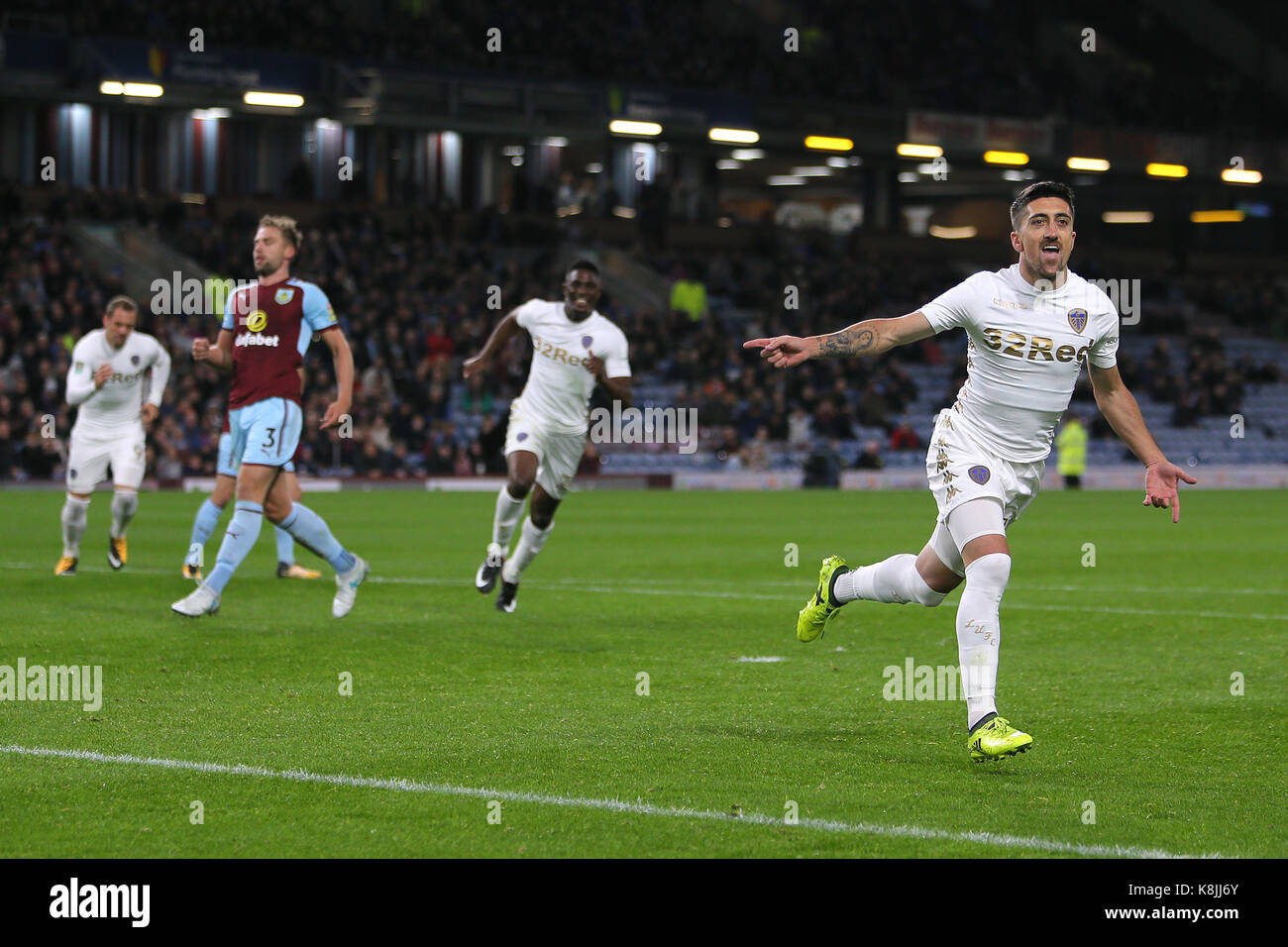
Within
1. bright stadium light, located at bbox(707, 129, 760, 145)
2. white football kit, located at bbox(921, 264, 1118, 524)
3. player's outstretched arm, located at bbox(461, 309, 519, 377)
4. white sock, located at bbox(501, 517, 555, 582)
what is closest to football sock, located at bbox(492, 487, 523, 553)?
white sock, located at bbox(501, 517, 555, 582)

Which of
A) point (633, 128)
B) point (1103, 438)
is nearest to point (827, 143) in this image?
point (633, 128)

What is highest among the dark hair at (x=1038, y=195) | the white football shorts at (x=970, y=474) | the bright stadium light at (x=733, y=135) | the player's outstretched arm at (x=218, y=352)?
the bright stadium light at (x=733, y=135)

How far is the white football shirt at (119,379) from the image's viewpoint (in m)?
14.5

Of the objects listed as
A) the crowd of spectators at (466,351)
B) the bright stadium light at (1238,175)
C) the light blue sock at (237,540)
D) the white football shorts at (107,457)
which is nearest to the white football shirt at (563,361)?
the light blue sock at (237,540)

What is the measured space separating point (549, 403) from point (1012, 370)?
18.6ft

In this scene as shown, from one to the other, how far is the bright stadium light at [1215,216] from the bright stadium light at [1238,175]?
649 centimetres

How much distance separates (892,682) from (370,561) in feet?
29.1

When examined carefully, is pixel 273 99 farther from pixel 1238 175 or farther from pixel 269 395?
pixel 1238 175

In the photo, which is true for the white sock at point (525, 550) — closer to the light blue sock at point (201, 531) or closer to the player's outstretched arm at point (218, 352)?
the player's outstretched arm at point (218, 352)

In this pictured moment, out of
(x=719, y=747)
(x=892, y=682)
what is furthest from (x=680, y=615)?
(x=719, y=747)

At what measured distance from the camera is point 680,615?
12.3 meters

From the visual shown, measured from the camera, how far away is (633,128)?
145 ft

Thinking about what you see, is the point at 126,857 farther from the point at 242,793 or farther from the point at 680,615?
the point at 680,615
